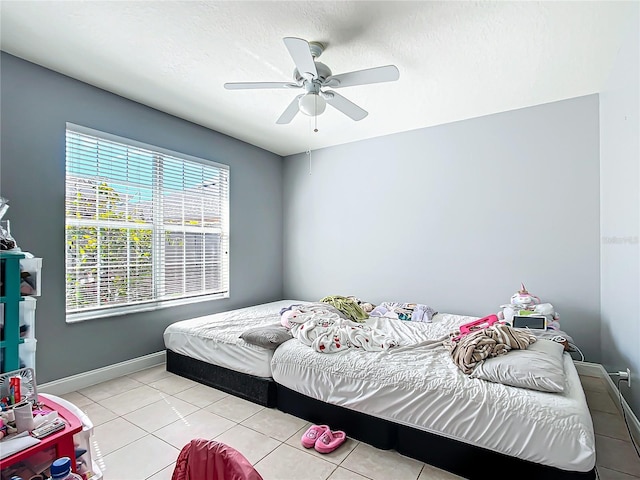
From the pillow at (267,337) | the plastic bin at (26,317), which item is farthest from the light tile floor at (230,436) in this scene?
the plastic bin at (26,317)

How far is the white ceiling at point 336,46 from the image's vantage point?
1.94 meters

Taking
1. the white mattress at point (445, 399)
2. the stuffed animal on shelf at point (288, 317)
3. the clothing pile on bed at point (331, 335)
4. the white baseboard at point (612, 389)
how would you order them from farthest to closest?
the stuffed animal on shelf at point (288, 317)
the clothing pile on bed at point (331, 335)
the white baseboard at point (612, 389)
the white mattress at point (445, 399)

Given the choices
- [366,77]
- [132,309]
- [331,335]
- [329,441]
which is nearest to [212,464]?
[329,441]

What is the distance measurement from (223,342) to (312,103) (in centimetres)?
205

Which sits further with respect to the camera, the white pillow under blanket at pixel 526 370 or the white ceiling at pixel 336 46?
the white ceiling at pixel 336 46

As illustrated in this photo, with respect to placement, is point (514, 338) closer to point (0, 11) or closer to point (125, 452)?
point (125, 452)

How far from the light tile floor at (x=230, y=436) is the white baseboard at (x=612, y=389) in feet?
0.16

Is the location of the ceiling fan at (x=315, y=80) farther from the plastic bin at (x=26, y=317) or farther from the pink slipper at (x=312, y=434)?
the pink slipper at (x=312, y=434)

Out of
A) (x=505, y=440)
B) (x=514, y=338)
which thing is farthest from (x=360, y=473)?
(x=514, y=338)

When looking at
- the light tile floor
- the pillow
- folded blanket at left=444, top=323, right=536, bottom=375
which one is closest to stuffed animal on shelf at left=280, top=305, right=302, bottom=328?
the pillow

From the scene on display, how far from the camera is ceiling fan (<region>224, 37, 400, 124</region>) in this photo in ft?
6.38

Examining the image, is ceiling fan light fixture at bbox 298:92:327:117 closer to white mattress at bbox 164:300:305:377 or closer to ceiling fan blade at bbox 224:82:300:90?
ceiling fan blade at bbox 224:82:300:90

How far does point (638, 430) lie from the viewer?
1984 mm

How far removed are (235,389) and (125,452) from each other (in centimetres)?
87
